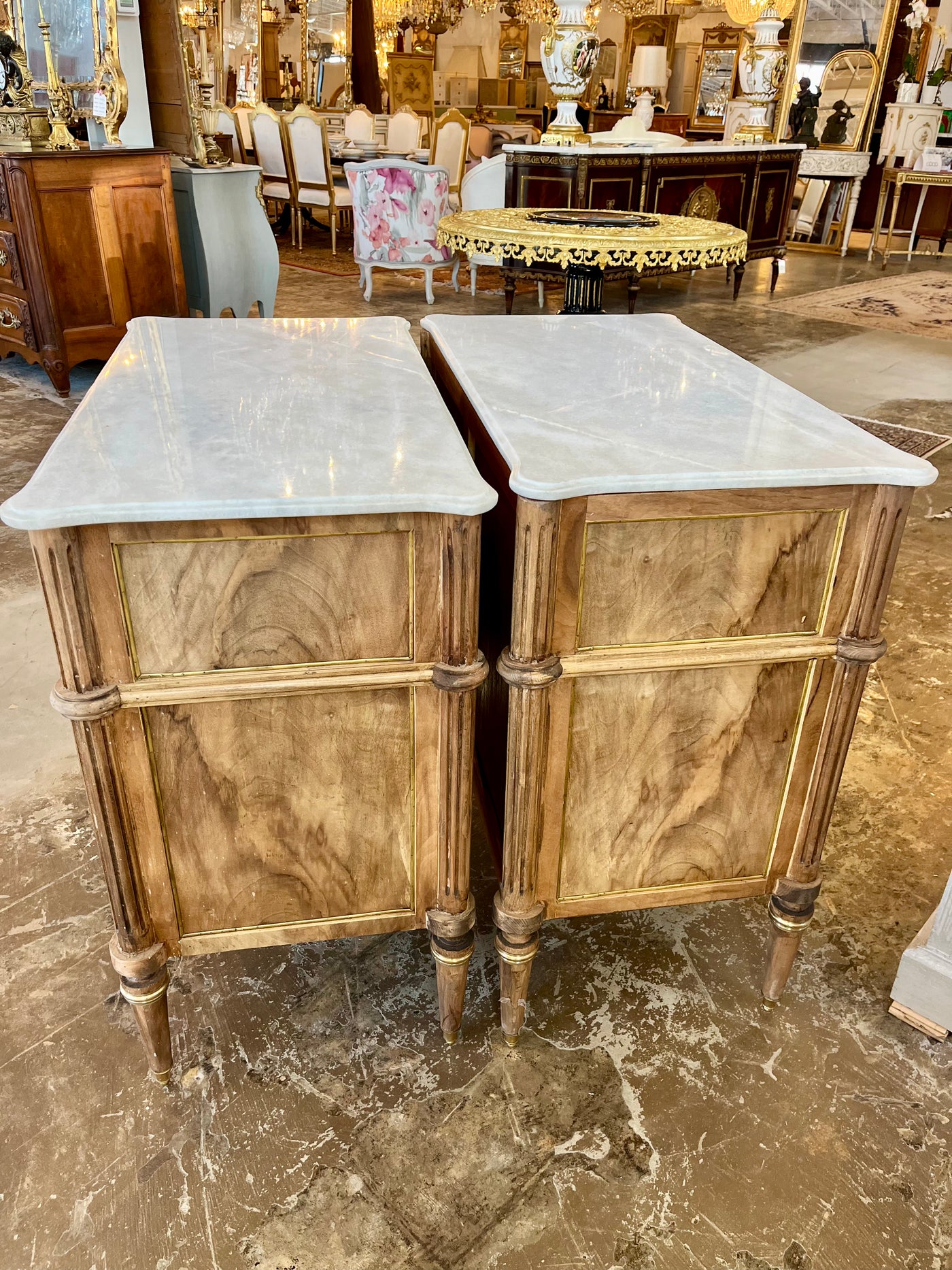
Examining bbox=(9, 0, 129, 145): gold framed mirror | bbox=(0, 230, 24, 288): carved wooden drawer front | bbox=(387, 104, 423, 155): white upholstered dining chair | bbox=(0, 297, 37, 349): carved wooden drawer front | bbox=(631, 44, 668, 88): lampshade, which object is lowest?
bbox=(0, 297, 37, 349): carved wooden drawer front

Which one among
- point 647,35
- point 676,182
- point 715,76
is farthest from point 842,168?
point 647,35

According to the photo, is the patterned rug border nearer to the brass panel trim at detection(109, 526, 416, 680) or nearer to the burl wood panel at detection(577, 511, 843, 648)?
the burl wood panel at detection(577, 511, 843, 648)

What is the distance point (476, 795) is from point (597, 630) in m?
0.67

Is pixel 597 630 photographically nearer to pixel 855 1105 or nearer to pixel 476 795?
pixel 476 795

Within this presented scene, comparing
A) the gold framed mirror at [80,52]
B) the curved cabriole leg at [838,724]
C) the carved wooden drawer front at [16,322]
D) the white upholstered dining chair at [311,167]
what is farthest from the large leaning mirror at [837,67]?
the curved cabriole leg at [838,724]

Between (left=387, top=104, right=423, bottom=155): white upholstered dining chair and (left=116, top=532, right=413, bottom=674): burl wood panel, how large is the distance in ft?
29.3

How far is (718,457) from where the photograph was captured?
1.08 meters

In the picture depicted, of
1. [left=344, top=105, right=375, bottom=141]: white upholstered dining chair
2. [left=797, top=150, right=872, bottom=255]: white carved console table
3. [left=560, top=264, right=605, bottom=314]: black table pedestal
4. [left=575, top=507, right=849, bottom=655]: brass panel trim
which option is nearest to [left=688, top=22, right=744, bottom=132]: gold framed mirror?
[left=797, top=150, right=872, bottom=255]: white carved console table

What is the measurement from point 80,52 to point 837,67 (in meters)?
7.55

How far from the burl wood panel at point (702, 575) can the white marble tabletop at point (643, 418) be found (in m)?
0.06

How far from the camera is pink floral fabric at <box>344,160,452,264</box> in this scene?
5.89 metres

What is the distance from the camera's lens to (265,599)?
1020 mm

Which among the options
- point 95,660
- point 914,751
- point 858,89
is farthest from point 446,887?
point 858,89

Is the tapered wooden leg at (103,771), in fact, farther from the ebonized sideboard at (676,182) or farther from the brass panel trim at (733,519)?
the ebonized sideboard at (676,182)
